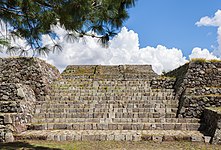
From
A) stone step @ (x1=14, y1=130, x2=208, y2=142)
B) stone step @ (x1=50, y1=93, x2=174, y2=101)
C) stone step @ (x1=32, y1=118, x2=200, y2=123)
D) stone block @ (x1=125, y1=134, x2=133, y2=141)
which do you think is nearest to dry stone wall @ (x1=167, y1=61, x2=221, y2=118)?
stone step @ (x1=32, y1=118, x2=200, y2=123)

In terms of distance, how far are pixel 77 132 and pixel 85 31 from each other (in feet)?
10.8

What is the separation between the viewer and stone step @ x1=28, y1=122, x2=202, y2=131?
25.7 ft

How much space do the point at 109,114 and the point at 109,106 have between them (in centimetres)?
68

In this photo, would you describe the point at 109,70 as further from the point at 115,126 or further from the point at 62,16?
the point at 62,16

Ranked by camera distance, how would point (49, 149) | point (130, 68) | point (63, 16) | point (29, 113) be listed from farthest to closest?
1. point (130, 68)
2. point (29, 113)
3. point (49, 149)
4. point (63, 16)

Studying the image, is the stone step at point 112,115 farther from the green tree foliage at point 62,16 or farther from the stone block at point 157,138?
the green tree foliage at point 62,16

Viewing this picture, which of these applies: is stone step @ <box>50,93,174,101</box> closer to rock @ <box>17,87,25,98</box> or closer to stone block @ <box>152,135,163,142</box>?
rock @ <box>17,87,25,98</box>

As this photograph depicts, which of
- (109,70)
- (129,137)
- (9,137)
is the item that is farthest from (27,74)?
(109,70)

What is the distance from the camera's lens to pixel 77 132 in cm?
748

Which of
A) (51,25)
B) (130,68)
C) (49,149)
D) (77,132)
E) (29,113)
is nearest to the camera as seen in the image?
(51,25)

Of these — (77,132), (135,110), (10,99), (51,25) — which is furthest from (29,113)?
(51,25)

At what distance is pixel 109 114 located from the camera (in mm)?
8742

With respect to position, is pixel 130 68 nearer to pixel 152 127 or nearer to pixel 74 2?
pixel 152 127

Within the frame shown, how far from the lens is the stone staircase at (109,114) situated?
714cm
